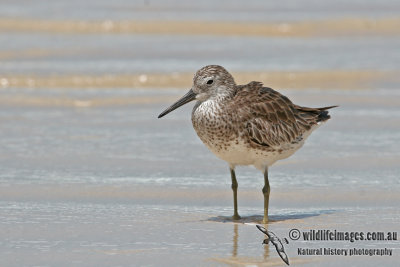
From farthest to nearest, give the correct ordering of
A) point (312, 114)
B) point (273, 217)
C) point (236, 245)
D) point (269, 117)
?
point (312, 114) → point (269, 117) → point (273, 217) → point (236, 245)

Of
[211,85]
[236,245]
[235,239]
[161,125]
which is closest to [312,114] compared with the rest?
[211,85]

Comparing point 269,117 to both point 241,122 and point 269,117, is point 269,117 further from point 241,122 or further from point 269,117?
point 241,122

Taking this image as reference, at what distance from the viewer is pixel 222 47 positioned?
55.0ft

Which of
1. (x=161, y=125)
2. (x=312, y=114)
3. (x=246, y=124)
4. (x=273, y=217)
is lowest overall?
(x=273, y=217)

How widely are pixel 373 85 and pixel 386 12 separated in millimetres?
6851

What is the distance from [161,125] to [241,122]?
3875 mm

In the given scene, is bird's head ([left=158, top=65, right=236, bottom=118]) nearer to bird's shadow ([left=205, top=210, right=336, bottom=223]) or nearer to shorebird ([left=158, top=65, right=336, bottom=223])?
shorebird ([left=158, top=65, right=336, bottom=223])

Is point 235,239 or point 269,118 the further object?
point 269,118

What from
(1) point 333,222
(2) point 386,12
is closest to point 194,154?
(1) point 333,222

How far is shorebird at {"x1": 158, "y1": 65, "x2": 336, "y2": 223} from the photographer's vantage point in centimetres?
781

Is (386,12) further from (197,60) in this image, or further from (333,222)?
(333,222)

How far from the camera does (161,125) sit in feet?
38.2

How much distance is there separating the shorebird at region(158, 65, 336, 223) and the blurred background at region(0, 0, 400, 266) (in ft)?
1.83
